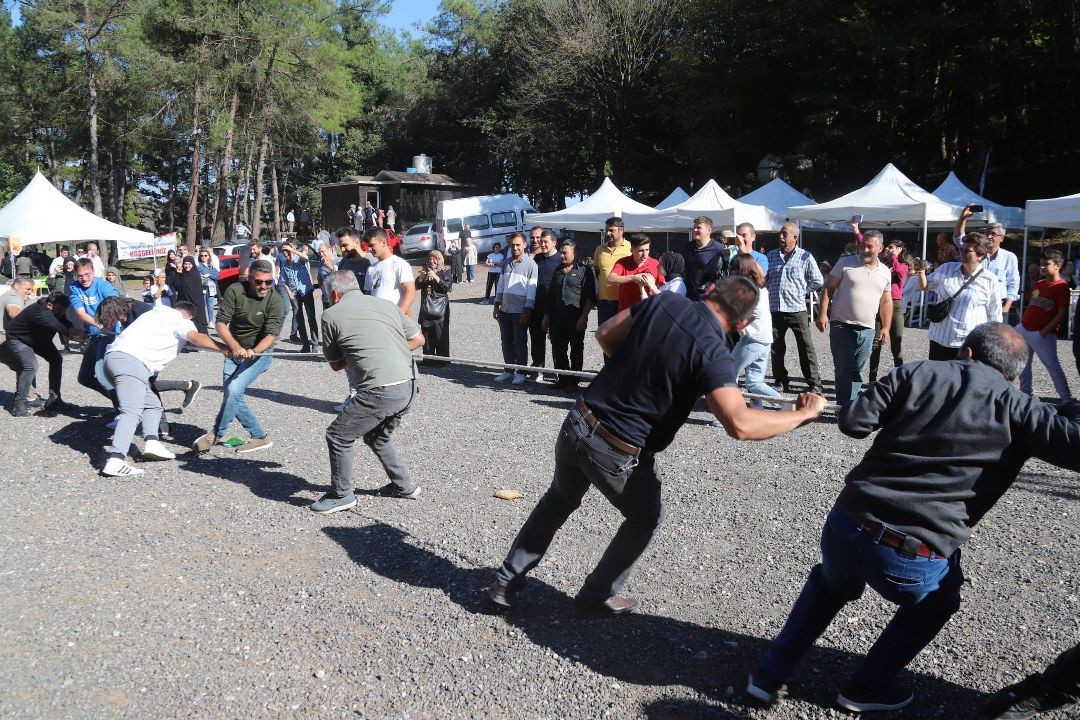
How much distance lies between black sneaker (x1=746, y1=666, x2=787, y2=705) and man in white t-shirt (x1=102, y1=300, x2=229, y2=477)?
513 cm

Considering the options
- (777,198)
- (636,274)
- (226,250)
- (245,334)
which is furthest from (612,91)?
(245,334)

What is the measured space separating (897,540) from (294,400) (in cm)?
770

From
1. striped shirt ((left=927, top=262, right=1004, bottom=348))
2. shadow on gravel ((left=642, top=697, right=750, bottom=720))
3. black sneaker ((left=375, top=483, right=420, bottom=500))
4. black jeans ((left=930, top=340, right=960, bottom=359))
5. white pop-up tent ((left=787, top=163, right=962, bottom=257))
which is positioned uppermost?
white pop-up tent ((left=787, top=163, right=962, bottom=257))

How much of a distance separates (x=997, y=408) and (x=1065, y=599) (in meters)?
1.97

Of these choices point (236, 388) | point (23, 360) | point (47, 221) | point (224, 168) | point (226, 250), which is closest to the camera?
point (236, 388)

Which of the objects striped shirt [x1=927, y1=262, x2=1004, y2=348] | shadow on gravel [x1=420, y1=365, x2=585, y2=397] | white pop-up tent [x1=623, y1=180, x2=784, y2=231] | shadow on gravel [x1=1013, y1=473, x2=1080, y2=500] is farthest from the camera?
white pop-up tent [x1=623, y1=180, x2=784, y2=231]

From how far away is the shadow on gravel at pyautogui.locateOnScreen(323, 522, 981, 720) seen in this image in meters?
3.37

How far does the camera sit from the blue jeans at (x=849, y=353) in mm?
7367

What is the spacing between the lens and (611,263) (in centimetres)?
870

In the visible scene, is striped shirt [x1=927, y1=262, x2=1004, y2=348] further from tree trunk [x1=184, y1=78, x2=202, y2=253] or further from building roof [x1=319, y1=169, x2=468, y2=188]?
building roof [x1=319, y1=169, x2=468, y2=188]

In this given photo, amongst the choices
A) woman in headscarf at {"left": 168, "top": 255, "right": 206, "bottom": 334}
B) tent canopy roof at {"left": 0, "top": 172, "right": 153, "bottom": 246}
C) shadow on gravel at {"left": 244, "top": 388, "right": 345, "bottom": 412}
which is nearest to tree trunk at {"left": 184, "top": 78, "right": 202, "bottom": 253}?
tent canopy roof at {"left": 0, "top": 172, "right": 153, "bottom": 246}

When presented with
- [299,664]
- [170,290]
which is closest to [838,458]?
[299,664]

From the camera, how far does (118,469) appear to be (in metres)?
6.55

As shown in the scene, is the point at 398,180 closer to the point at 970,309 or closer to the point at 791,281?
the point at 791,281
